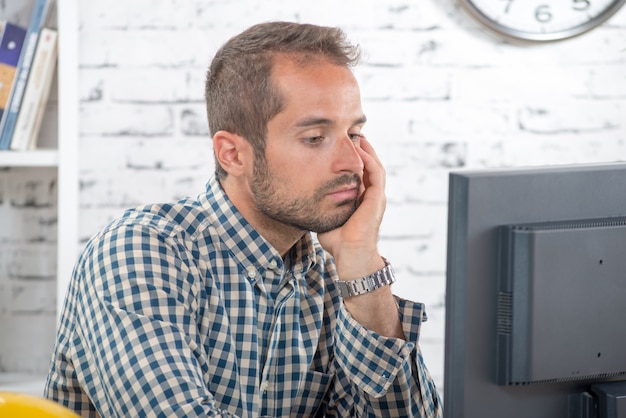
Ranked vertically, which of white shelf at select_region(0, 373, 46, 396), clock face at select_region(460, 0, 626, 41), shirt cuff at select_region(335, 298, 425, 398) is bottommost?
white shelf at select_region(0, 373, 46, 396)

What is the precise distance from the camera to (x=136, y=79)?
2240mm

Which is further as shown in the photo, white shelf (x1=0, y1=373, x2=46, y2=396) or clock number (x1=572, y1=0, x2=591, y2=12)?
clock number (x1=572, y1=0, x2=591, y2=12)

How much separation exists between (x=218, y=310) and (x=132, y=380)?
212 mm

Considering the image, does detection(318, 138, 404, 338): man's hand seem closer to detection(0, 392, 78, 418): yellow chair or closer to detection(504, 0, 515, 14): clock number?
detection(0, 392, 78, 418): yellow chair

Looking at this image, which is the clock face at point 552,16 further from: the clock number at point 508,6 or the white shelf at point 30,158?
the white shelf at point 30,158

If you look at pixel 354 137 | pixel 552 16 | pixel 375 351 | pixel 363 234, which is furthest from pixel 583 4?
pixel 375 351

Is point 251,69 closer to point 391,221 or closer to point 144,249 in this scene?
point 144,249

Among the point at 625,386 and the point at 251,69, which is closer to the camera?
the point at 625,386

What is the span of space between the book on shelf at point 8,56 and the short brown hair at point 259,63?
Result: 75 cm

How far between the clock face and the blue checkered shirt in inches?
42.7

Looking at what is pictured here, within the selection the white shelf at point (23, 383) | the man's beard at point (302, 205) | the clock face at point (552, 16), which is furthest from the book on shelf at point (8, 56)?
the clock face at point (552, 16)

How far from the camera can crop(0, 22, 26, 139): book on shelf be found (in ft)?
6.54

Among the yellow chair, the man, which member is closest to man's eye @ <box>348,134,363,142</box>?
the man

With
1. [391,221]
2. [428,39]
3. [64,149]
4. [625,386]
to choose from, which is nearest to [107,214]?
[64,149]
